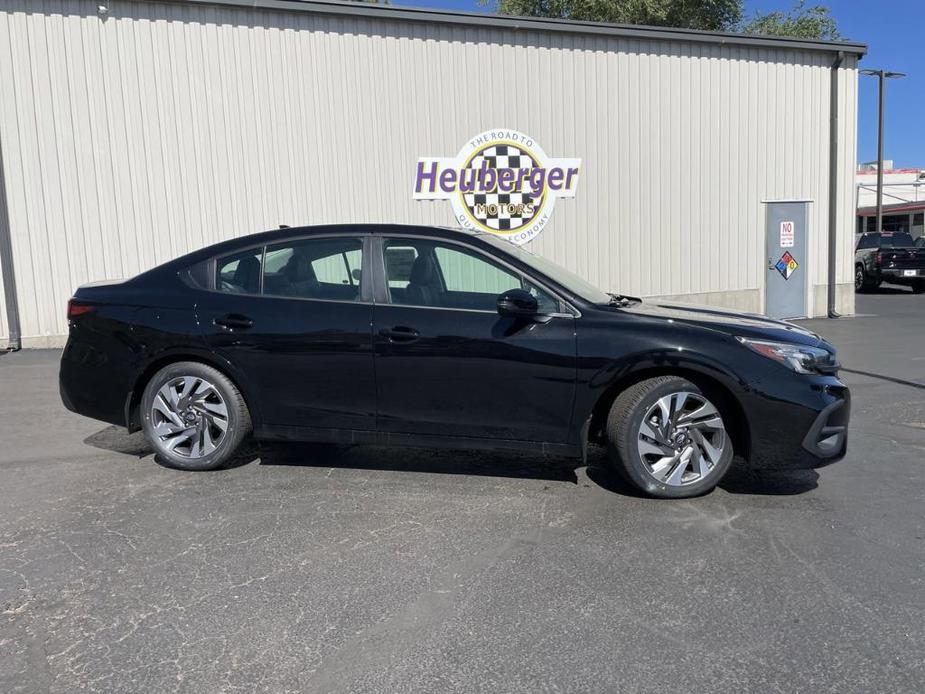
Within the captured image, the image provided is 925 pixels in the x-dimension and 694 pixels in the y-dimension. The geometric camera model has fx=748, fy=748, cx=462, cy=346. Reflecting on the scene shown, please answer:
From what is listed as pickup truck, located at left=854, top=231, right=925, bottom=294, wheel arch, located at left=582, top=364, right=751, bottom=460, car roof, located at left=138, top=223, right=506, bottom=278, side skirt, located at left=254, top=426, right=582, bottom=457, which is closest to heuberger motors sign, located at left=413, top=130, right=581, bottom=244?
car roof, located at left=138, top=223, right=506, bottom=278

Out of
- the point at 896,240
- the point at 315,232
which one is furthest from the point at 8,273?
the point at 896,240

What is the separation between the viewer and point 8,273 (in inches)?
404

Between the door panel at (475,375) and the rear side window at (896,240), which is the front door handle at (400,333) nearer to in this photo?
→ the door panel at (475,375)

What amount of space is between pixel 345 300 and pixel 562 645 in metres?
2.56

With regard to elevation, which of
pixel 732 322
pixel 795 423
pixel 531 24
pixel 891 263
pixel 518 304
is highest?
pixel 531 24

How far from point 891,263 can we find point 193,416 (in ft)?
65.1

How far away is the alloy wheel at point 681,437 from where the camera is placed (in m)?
4.23

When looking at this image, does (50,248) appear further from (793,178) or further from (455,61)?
(793,178)

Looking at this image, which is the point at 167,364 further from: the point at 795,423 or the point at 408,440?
the point at 795,423

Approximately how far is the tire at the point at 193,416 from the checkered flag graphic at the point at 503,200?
779 cm

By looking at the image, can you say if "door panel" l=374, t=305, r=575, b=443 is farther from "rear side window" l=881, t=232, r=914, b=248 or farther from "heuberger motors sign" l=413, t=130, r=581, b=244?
"rear side window" l=881, t=232, r=914, b=248

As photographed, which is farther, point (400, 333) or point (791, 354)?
point (400, 333)

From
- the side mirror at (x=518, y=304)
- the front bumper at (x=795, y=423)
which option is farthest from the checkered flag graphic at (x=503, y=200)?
the front bumper at (x=795, y=423)

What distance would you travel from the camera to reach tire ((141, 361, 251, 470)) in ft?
Answer: 15.7
